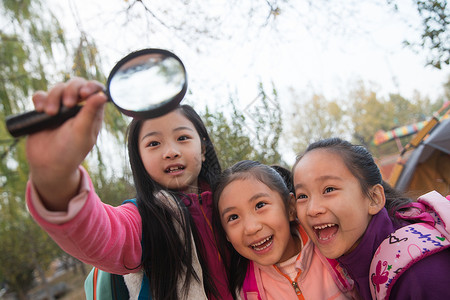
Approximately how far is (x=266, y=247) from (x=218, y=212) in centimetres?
30

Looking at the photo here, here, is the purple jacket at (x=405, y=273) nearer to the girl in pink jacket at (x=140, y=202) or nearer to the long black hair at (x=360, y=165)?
the long black hair at (x=360, y=165)

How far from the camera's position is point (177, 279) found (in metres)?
1.43

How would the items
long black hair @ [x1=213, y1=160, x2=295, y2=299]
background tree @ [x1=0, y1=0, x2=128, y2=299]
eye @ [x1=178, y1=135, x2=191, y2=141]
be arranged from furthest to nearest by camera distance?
background tree @ [x1=0, y1=0, x2=128, y2=299] → eye @ [x1=178, y1=135, x2=191, y2=141] → long black hair @ [x1=213, y1=160, x2=295, y2=299]

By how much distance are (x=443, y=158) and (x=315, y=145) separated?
4643 millimetres

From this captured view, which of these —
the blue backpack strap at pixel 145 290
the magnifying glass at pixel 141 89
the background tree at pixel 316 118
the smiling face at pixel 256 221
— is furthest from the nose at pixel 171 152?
the background tree at pixel 316 118

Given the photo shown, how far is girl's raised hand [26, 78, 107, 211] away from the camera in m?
0.81

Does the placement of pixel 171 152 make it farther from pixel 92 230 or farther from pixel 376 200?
pixel 376 200

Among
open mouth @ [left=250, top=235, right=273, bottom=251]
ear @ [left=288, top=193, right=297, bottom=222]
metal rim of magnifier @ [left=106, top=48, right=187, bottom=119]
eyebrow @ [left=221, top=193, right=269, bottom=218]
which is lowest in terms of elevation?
open mouth @ [left=250, top=235, right=273, bottom=251]

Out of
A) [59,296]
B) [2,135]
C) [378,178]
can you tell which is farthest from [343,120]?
[378,178]

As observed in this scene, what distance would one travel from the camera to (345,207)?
1.45m

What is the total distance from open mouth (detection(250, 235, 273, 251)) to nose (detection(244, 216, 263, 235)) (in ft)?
0.22

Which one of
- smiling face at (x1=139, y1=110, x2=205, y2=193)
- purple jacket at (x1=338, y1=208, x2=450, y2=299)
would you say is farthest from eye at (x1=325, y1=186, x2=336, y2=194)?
smiling face at (x1=139, y1=110, x2=205, y2=193)

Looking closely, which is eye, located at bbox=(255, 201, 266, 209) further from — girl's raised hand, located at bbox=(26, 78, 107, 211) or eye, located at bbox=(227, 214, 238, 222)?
girl's raised hand, located at bbox=(26, 78, 107, 211)

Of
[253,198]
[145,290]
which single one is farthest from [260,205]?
[145,290]
